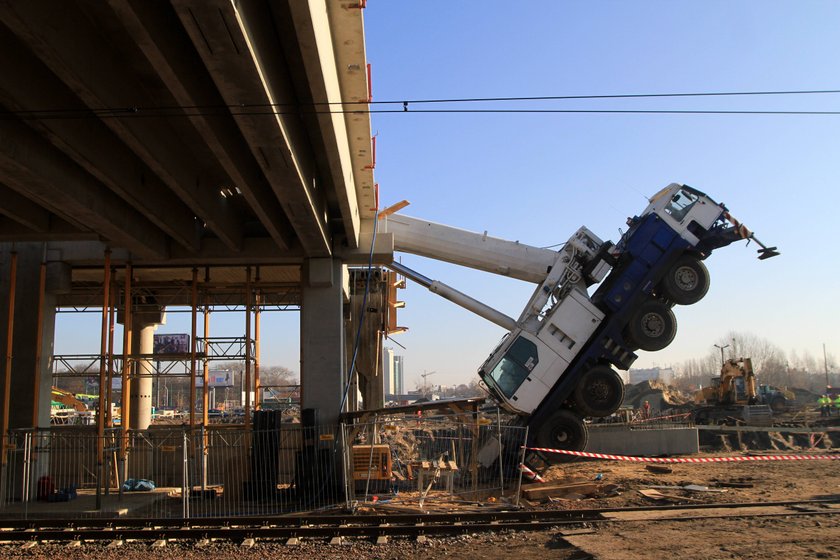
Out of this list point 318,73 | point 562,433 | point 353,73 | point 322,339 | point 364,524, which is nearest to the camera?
point 318,73

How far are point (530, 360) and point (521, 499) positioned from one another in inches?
166

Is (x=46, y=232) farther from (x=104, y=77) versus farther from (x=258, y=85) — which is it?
(x=258, y=85)

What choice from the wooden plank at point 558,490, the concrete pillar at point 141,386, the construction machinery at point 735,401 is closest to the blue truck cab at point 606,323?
the wooden plank at point 558,490

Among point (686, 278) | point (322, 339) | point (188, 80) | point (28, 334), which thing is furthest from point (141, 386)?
point (188, 80)

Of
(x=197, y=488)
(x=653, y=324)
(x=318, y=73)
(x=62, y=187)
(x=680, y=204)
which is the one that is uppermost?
(x=680, y=204)

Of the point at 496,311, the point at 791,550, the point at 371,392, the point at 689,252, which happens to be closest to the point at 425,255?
the point at 496,311

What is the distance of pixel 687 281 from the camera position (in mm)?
18234

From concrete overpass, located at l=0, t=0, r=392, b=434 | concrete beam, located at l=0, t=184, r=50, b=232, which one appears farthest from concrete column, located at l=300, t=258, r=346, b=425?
Answer: concrete beam, located at l=0, t=184, r=50, b=232

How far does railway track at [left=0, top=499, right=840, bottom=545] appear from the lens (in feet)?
36.6

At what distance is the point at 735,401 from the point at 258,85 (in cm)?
3268

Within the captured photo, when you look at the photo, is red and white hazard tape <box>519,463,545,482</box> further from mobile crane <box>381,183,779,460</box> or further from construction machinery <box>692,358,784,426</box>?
construction machinery <box>692,358,784,426</box>

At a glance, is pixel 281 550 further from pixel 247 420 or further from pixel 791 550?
pixel 247 420

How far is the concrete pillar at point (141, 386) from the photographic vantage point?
2630 cm

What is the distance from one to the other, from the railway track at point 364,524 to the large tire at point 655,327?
603 cm
